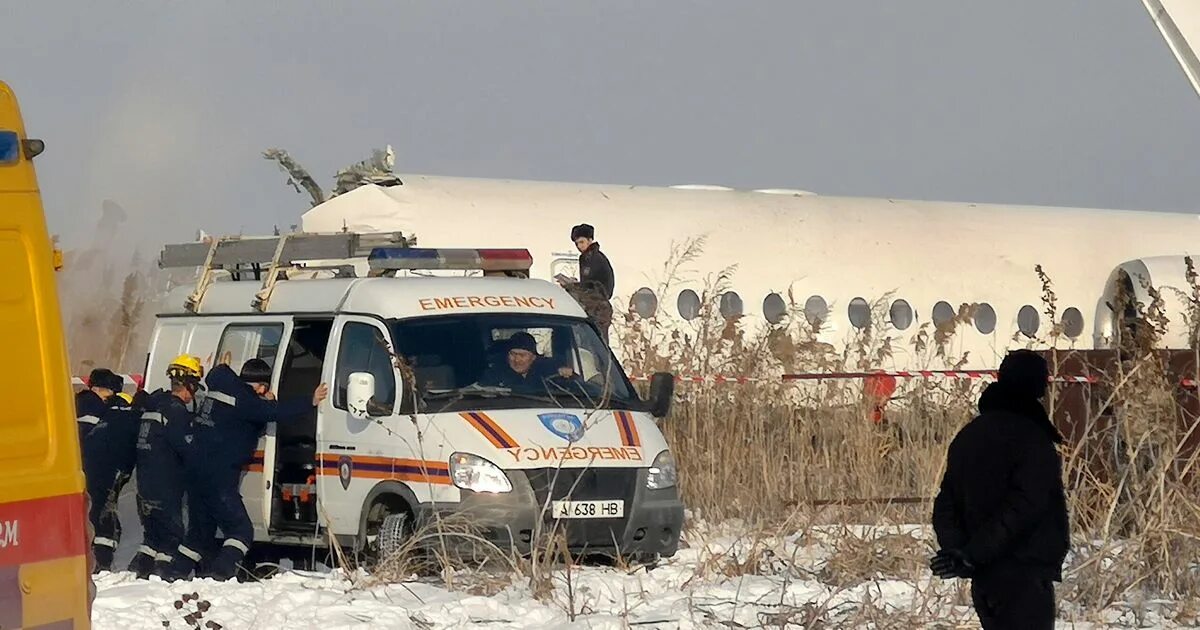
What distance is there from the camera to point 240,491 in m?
12.0

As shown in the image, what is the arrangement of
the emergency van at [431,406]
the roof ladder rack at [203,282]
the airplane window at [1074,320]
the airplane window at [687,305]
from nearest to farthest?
the emergency van at [431,406] → the roof ladder rack at [203,282] → the airplane window at [687,305] → the airplane window at [1074,320]

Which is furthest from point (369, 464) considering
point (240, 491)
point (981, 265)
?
A: point (981, 265)

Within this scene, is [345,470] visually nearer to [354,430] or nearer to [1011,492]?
[354,430]

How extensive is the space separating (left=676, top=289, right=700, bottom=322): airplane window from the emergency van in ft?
23.8

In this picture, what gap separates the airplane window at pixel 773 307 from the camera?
69.2ft

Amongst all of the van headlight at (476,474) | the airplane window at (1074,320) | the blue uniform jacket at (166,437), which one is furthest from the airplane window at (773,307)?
the van headlight at (476,474)

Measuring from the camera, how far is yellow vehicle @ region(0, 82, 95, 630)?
552cm

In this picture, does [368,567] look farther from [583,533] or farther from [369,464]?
[583,533]

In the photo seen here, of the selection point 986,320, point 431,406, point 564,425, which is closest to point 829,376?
point 564,425

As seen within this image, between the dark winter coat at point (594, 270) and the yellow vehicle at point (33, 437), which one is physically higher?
the dark winter coat at point (594, 270)

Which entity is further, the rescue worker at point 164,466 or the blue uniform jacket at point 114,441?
the blue uniform jacket at point 114,441

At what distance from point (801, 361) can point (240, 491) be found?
5.95 m

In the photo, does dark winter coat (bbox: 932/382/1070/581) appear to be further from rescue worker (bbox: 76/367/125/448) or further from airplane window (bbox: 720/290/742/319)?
airplane window (bbox: 720/290/742/319)

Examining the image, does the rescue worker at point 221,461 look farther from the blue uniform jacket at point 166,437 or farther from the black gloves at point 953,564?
the black gloves at point 953,564
